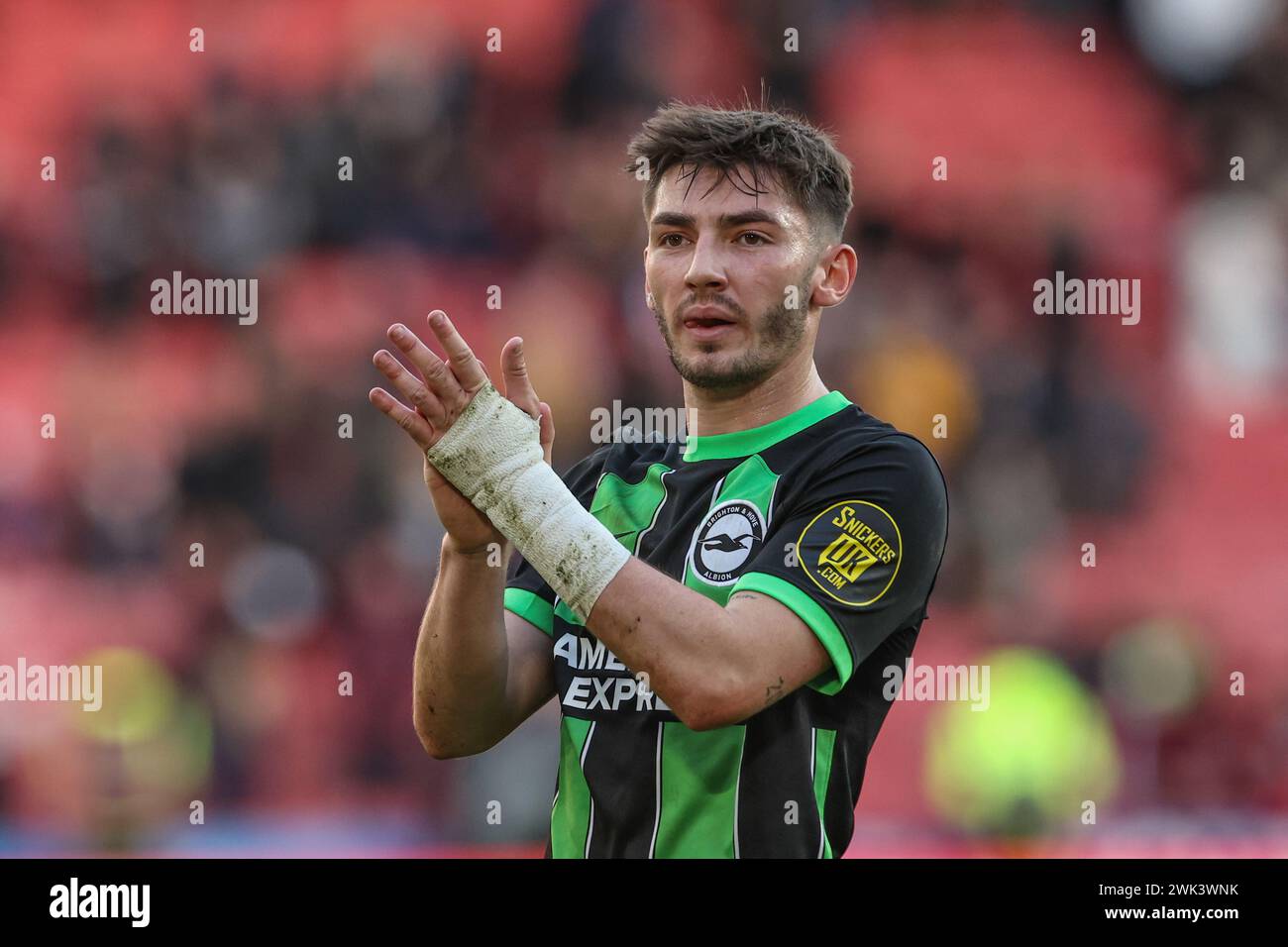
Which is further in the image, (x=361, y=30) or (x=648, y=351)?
(x=361, y=30)

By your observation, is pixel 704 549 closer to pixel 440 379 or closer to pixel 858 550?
pixel 858 550

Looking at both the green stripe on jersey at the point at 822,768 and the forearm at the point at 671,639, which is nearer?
the forearm at the point at 671,639

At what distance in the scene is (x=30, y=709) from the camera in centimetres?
652

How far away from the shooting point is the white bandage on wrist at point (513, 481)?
8.18 feet

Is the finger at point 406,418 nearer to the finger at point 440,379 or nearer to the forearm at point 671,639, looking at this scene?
the finger at point 440,379

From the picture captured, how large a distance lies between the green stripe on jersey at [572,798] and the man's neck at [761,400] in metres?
0.67

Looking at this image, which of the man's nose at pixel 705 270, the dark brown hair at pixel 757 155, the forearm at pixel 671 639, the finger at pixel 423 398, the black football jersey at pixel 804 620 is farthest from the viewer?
the dark brown hair at pixel 757 155

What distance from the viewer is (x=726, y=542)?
2.78m

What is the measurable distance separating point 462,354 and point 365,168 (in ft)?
18.8

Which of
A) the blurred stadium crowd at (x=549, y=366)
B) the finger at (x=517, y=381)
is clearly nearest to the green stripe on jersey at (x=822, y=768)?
the finger at (x=517, y=381)

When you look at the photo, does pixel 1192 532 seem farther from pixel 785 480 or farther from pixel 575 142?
pixel 785 480

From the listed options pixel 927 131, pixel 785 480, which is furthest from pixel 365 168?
pixel 785 480

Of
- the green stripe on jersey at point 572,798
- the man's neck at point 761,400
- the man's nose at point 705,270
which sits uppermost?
the man's nose at point 705,270

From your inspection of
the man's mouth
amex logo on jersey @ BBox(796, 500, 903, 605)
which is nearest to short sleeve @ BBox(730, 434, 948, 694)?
amex logo on jersey @ BBox(796, 500, 903, 605)
